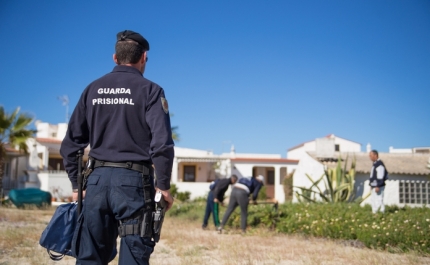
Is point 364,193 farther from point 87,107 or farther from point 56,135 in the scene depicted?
point 56,135

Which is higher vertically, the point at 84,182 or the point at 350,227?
the point at 84,182

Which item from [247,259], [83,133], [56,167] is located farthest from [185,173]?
[83,133]

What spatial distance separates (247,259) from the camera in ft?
21.6

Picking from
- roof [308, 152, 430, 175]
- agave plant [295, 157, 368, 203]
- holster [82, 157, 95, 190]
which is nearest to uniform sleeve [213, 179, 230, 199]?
agave plant [295, 157, 368, 203]

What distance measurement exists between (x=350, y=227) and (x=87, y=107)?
313 inches

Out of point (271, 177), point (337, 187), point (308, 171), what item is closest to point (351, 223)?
point (337, 187)

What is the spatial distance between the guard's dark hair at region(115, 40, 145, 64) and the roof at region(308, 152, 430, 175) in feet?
51.2

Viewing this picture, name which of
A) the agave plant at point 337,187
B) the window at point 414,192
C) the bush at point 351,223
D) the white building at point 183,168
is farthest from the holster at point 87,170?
the white building at point 183,168

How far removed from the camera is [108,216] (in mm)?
3379

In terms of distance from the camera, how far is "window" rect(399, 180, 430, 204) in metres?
19.4

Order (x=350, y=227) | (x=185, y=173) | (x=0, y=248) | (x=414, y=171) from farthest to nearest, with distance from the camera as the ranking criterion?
1. (x=185, y=173)
2. (x=414, y=171)
3. (x=350, y=227)
4. (x=0, y=248)

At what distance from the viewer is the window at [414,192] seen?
19.4 meters

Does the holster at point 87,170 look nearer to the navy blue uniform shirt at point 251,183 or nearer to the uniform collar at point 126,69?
the uniform collar at point 126,69

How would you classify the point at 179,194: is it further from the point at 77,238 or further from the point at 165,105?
the point at 165,105
